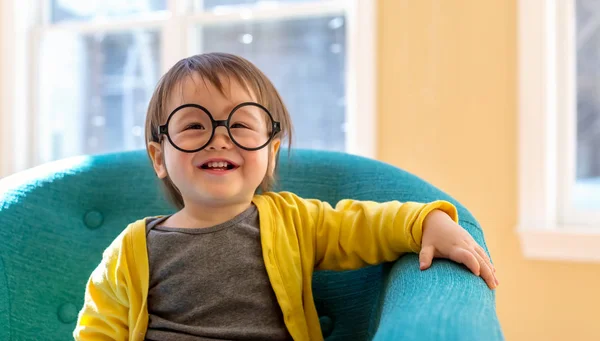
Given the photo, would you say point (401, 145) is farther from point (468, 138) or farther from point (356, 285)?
point (356, 285)

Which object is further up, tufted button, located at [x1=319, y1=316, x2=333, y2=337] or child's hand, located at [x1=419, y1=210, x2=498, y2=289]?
child's hand, located at [x1=419, y1=210, x2=498, y2=289]

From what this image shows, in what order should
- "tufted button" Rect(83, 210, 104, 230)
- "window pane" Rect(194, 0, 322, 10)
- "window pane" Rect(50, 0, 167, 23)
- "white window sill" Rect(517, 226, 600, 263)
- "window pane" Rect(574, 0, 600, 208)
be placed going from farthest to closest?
1. "window pane" Rect(50, 0, 167, 23)
2. "window pane" Rect(194, 0, 322, 10)
3. "window pane" Rect(574, 0, 600, 208)
4. "white window sill" Rect(517, 226, 600, 263)
5. "tufted button" Rect(83, 210, 104, 230)

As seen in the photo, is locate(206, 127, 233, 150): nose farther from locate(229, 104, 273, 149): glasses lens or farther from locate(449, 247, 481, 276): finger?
locate(449, 247, 481, 276): finger

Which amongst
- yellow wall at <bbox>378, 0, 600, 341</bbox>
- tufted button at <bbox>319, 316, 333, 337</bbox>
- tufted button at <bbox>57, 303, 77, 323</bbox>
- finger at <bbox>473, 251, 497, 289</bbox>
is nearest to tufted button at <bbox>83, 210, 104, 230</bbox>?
tufted button at <bbox>57, 303, 77, 323</bbox>

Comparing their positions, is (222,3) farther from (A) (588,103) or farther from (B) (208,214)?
(B) (208,214)

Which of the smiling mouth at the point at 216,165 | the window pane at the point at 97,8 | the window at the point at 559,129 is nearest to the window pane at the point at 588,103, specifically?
the window at the point at 559,129

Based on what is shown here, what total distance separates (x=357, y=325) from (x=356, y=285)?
8 cm

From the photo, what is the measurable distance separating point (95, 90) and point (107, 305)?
75.2 inches

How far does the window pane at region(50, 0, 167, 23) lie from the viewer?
8.97 feet

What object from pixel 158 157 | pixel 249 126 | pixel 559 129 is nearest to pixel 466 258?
pixel 249 126

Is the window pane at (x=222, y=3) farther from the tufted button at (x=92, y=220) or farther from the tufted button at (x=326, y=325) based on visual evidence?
the tufted button at (x=326, y=325)

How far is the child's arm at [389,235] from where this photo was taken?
97cm

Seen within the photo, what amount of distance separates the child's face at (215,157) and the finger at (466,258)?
37cm

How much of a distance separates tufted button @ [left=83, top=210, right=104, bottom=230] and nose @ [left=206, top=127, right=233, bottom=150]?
0.48 m
